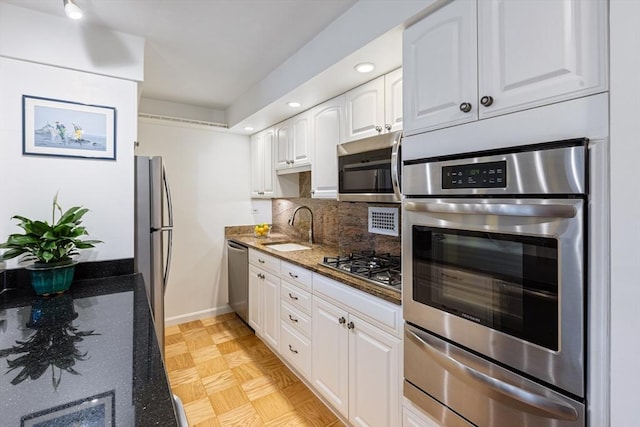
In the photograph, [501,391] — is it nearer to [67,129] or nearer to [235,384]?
[235,384]

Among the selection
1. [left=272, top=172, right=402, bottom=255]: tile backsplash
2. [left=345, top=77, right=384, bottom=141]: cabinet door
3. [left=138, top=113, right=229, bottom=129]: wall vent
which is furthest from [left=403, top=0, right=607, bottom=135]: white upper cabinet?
[left=138, top=113, right=229, bottom=129]: wall vent

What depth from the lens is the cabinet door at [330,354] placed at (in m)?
1.81

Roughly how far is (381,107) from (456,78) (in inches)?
29.1

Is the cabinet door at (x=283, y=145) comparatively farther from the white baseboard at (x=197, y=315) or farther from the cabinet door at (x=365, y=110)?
the white baseboard at (x=197, y=315)

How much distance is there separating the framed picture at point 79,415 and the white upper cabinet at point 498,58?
135cm

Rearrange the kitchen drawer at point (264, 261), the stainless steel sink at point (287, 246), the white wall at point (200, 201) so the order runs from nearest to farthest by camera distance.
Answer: the kitchen drawer at point (264, 261)
the stainless steel sink at point (287, 246)
the white wall at point (200, 201)

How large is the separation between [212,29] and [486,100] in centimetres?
172

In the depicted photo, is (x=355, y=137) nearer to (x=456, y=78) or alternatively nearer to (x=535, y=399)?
(x=456, y=78)

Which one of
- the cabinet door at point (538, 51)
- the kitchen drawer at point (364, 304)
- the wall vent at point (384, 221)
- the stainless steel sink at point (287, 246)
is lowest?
the kitchen drawer at point (364, 304)

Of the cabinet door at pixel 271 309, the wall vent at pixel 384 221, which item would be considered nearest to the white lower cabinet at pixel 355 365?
the cabinet door at pixel 271 309

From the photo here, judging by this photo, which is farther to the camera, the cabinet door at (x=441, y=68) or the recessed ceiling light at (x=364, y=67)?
the recessed ceiling light at (x=364, y=67)

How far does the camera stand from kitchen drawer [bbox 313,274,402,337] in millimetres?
1474

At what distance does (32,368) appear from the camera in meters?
0.86

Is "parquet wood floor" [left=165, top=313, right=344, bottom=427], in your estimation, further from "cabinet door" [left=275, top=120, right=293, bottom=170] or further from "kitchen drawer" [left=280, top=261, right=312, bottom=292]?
"cabinet door" [left=275, top=120, right=293, bottom=170]
